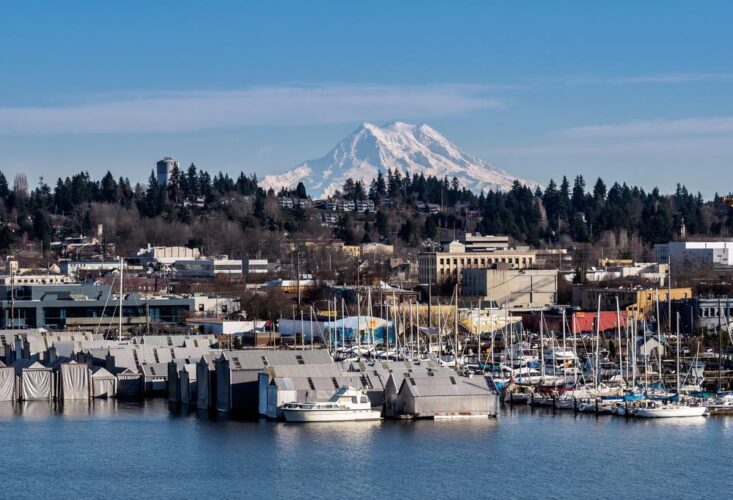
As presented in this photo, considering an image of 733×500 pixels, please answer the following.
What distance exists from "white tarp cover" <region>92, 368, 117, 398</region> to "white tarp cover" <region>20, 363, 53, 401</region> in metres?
0.88

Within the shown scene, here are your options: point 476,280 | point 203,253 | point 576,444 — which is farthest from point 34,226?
point 576,444

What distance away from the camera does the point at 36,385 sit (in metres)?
32.9

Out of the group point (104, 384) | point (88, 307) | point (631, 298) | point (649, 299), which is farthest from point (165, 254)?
→ point (104, 384)

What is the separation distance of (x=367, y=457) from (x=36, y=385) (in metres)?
10.6

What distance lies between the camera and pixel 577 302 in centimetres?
6059

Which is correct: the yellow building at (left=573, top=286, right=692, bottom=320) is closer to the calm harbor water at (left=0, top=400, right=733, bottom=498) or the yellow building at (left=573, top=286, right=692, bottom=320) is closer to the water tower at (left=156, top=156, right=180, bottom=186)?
the calm harbor water at (left=0, top=400, right=733, bottom=498)

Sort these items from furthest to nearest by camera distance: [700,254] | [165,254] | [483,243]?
[165,254] < [483,243] < [700,254]

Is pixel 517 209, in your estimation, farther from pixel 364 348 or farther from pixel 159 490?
pixel 159 490

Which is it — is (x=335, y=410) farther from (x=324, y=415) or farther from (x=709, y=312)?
(x=709, y=312)

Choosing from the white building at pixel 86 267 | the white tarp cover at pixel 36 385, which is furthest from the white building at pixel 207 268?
the white tarp cover at pixel 36 385

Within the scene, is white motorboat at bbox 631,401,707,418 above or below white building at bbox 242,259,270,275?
below

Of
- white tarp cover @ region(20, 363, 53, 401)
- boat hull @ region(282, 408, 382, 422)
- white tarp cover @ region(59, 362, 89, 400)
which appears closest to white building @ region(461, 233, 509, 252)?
white tarp cover @ region(59, 362, 89, 400)

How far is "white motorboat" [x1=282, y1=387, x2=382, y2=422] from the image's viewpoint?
27.7m

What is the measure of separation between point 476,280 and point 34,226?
3966 centimetres
